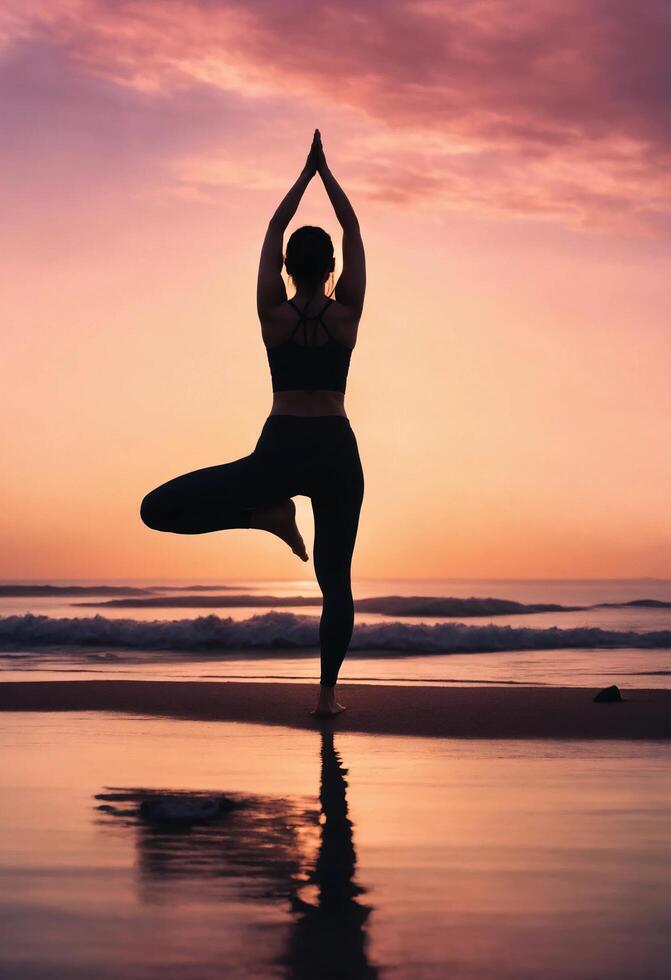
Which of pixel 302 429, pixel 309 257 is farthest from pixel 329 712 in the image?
pixel 309 257

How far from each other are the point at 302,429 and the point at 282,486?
0.86ft

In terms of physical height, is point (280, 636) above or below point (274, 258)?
below

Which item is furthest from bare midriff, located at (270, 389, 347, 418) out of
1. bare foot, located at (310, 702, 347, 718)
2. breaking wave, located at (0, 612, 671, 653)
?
breaking wave, located at (0, 612, 671, 653)

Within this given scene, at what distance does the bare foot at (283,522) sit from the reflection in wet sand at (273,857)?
4.74ft

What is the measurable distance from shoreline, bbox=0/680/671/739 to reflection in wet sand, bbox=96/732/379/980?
1508 mm

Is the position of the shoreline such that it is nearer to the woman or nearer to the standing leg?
the standing leg

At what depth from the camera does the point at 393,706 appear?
610cm

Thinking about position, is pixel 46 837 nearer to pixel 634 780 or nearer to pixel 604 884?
pixel 604 884

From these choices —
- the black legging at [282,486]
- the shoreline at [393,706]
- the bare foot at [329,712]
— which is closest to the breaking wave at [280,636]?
the shoreline at [393,706]

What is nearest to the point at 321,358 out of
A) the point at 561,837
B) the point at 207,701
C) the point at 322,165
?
the point at 322,165

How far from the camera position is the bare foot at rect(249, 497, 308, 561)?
5277 mm

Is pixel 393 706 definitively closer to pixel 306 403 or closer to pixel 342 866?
pixel 306 403

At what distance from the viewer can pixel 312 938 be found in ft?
7.57

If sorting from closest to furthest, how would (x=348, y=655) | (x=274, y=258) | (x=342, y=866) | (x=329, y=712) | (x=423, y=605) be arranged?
(x=342, y=866) < (x=274, y=258) < (x=329, y=712) < (x=348, y=655) < (x=423, y=605)
